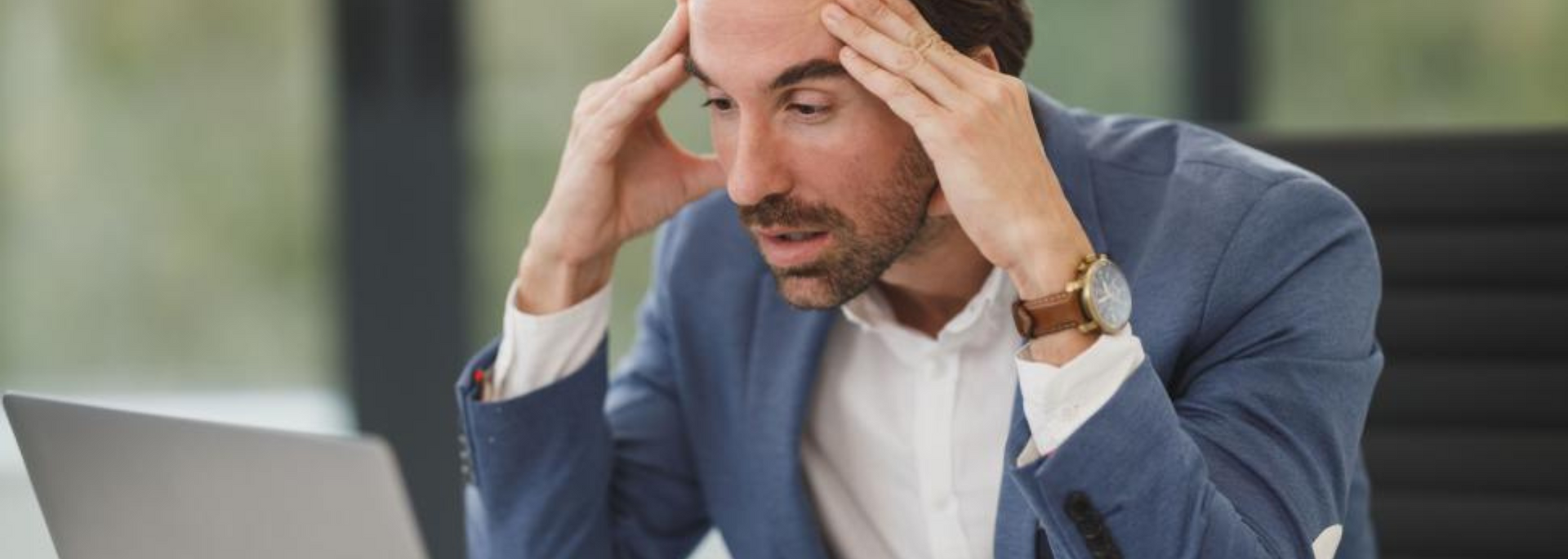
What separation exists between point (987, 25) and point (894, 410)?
35cm

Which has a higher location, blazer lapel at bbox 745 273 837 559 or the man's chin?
the man's chin

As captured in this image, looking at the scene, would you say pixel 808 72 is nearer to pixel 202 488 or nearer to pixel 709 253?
pixel 709 253

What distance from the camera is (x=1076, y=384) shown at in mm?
1324

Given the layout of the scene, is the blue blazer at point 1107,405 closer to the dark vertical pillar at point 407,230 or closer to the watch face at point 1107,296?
the watch face at point 1107,296

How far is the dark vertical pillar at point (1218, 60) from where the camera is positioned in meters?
3.14

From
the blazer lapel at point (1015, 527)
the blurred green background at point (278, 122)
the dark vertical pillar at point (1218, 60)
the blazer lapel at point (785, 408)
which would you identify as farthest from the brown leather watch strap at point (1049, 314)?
the dark vertical pillar at point (1218, 60)

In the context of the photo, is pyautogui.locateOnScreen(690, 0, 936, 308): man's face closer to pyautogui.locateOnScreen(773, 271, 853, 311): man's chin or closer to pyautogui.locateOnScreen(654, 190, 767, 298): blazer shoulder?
pyautogui.locateOnScreen(773, 271, 853, 311): man's chin

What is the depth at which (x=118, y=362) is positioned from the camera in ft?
10.1

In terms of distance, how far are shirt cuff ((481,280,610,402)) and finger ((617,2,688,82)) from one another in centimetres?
20

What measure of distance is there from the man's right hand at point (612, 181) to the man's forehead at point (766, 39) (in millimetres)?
93

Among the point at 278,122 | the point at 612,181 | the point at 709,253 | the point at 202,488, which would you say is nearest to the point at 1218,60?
the point at 278,122

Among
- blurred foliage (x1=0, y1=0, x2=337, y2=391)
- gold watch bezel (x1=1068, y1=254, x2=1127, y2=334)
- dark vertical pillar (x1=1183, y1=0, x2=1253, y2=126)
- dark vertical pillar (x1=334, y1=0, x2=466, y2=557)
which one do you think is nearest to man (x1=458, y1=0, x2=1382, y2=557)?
gold watch bezel (x1=1068, y1=254, x2=1127, y2=334)

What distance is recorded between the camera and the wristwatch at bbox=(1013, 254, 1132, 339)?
132cm

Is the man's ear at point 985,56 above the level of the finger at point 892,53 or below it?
below
